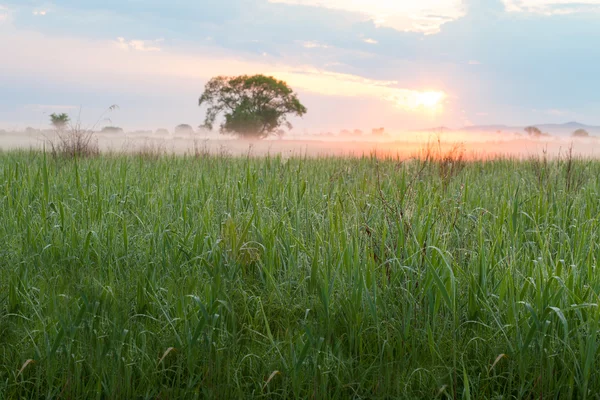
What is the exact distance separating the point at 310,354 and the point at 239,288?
75cm

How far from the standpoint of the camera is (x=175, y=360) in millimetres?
2504

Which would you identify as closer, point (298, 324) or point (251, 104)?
point (298, 324)

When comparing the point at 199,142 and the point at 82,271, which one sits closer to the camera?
the point at 82,271

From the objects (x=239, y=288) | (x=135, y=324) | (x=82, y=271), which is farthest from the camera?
(x=82, y=271)

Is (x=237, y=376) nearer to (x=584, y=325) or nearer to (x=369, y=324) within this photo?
(x=369, y=324)

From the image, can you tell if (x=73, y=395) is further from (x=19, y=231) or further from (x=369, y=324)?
(x=19, y=231)

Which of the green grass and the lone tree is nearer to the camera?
the green grass

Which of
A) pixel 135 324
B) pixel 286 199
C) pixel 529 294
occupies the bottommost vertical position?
pixel 135 324

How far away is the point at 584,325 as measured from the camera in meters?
2.51

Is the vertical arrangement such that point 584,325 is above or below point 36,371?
above

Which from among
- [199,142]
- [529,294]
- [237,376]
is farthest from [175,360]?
[199,142]

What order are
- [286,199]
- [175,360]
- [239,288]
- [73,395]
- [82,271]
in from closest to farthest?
[73,395] < [175,360] < [239,288] < [82,271] < [286,199]

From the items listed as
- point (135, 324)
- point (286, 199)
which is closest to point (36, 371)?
point (135, 324)

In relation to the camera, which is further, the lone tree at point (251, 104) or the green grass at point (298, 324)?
the lone tree at point (251, 104)
